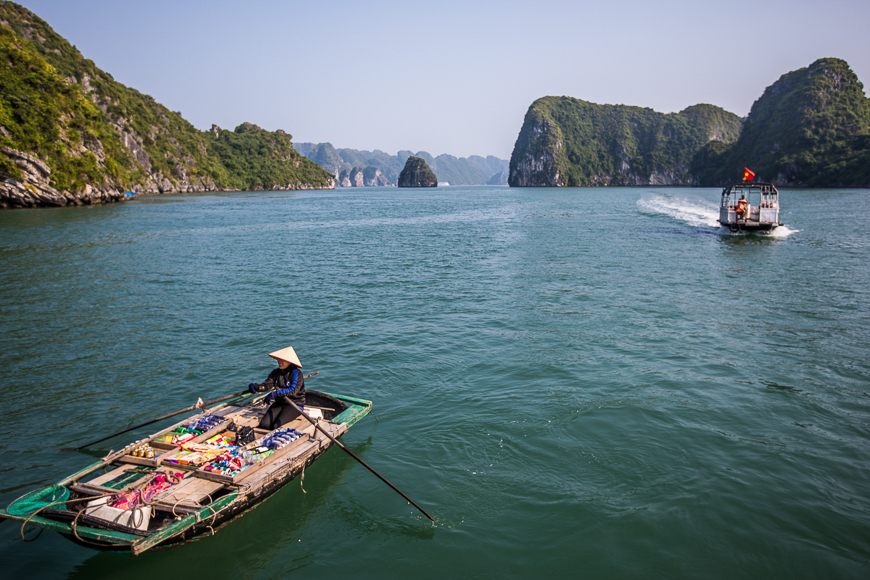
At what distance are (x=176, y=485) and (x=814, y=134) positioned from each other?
594 feet

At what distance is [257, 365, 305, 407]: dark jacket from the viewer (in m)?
9.79

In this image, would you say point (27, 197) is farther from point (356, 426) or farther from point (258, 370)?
point (356, 426)

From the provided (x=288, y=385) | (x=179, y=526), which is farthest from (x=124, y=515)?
(x=288, y=385)

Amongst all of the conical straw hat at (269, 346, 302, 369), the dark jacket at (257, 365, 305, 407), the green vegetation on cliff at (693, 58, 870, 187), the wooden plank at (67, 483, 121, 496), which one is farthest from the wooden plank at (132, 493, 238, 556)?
the green vegetation on cliff at (693, 58, 870, 187)

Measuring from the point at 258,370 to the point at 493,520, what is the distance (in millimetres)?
8779

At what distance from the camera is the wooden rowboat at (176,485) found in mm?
6535

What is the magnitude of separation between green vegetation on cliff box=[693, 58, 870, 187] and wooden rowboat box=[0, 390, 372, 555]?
152783 millimetres

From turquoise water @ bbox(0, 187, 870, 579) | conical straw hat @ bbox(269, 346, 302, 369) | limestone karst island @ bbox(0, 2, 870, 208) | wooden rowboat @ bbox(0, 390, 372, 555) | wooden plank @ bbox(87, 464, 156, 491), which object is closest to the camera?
wooden rowboat @ bbox(0, 390, 372, 555)

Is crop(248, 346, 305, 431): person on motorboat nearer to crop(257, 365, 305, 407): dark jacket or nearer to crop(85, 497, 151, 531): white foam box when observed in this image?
crop(257, 365, 305, 407): dark jacket

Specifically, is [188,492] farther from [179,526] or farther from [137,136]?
[137,136]

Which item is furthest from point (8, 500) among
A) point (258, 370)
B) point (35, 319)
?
point (35, 319)

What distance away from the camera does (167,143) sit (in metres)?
146

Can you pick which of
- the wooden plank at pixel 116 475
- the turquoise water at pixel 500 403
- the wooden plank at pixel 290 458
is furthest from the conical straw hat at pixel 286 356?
the wooden plank at pixel 116 475

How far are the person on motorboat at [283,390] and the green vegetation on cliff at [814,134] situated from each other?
152 metres
